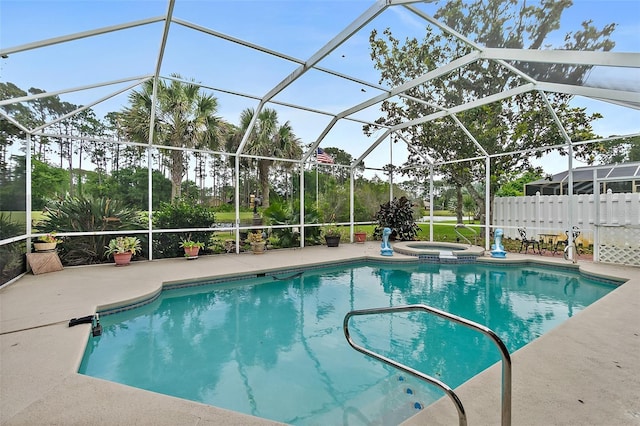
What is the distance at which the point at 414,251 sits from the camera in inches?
388

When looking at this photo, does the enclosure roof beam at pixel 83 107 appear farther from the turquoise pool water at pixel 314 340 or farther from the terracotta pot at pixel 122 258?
the turquoise pool water at pixel 314 340

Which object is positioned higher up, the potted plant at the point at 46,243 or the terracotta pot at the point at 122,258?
the potted plant at the point at 46,243

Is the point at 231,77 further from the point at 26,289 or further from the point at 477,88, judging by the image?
the point at 477,88

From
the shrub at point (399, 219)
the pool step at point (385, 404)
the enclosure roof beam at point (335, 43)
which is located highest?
the enclosure roof beam at point (335, 43)

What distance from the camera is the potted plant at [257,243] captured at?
32.1ft

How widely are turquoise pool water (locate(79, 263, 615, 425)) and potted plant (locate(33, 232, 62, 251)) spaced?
121 inches

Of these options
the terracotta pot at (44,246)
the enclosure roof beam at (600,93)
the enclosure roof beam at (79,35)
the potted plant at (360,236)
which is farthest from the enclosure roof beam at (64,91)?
the potted plant at (360,236)

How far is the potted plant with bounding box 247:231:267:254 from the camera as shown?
32.1 feet

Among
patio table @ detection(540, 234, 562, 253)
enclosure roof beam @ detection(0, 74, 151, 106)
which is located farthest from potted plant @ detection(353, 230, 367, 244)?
enclosure roof beam @ detection(0, 74, 151, 106)

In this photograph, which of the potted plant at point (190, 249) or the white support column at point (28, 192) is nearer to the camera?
the white support column at point (28, 192)

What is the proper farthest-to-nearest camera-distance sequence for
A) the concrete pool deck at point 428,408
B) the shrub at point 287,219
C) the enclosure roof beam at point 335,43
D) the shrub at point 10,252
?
the shrub at point 287,219
the shrub at point 10,252
the enclosure roof beam at point 335,43
the concrete pool deck at point 428,408

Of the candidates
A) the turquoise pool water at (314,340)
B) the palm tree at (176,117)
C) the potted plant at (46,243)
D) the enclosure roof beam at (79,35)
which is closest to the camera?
the turquoise pool water at (314,340)

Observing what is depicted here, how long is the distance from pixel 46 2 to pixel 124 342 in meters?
4.54

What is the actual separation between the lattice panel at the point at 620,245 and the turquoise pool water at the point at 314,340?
1630mm
